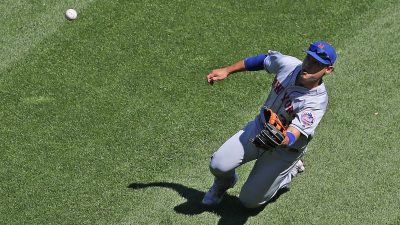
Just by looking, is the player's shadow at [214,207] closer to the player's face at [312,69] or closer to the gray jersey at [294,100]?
the gray jersey at [294,100]

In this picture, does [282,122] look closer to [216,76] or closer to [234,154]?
[234,154]

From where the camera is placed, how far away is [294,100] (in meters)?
6.72

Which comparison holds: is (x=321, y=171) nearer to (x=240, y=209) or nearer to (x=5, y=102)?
(x=240, y=209)

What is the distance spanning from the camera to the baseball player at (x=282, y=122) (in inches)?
258

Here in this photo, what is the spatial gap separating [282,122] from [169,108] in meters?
2.00

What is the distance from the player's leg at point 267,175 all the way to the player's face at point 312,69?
819 millimetres

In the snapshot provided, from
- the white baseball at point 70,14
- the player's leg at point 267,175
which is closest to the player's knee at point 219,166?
the player's leg at point 267,175

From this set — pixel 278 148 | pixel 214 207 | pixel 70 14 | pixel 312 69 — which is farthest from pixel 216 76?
pixel 70 14

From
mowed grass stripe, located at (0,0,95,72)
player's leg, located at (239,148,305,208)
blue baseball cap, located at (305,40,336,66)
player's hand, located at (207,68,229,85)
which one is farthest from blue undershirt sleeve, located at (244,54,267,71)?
mowed grass stripe, located at (0,0,95,72)

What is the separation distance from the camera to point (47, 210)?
24.1 ft

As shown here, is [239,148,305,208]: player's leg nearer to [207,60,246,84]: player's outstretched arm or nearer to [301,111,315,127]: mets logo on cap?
[301,111,315,127]: mets logo on cap

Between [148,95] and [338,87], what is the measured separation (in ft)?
7.56

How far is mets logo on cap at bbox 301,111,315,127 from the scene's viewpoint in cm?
657

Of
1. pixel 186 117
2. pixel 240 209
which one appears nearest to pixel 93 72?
pixel 186 117
